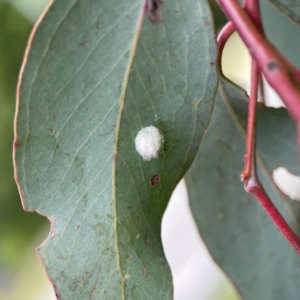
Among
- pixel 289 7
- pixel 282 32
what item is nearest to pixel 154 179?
pixel 289 7

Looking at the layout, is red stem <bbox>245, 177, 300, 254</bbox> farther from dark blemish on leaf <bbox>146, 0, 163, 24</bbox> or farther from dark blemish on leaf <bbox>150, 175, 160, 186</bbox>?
dark blemish on leaf <bbox>146, 0, 163, 24</bbox>

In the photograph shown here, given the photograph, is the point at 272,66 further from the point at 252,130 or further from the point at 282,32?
the point at 282,32

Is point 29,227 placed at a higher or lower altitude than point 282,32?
lower

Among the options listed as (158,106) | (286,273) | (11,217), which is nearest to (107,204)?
(158,106)

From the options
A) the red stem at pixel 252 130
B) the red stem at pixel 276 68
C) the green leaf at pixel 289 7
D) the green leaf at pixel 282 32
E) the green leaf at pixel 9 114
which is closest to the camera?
the red stem at pixel 276 68

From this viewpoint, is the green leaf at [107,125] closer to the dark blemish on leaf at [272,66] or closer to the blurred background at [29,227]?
the dark blemish on leaf at [272,66]

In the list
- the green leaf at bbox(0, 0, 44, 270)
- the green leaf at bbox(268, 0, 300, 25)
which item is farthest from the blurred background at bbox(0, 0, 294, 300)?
the green leaf at bbox(268, 0, 300, 25)

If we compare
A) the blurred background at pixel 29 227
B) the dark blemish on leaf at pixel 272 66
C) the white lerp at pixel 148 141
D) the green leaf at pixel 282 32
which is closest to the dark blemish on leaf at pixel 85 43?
the white lerp at pixel 148 141
